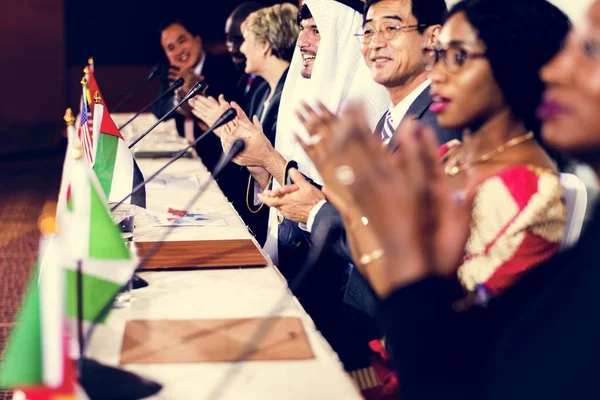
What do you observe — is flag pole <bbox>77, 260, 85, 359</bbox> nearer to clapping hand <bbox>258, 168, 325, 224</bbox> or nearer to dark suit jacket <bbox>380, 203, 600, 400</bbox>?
dark suit jacket <bbox>380, 203, 600, 400</bbox>

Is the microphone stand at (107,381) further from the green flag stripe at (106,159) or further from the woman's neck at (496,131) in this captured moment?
the green flag stripe at (106,159)

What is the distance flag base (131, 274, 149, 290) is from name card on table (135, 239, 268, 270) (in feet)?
0.31

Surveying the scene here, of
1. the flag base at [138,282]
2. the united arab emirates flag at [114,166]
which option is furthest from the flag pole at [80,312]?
the united arab emirates flag at [114,166]

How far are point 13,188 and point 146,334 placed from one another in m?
5.75

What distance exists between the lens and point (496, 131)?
151 cm

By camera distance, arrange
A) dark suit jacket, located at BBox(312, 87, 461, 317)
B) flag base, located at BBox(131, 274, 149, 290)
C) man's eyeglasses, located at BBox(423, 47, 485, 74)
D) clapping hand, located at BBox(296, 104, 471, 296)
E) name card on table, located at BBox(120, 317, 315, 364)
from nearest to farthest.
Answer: clapping hand, located at BBox(296, 104, 471, 296) → name card on table, located at BBox(120, 317, 315, 364) → man's eyeglasses, located at BBox(423, 47, 485, 74) → flag base, located at BBox(131, 274, 149, 290) → dark suit jacket, located at BBox(312, 87, 461, 317)

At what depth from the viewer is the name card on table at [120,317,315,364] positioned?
4.48 ft

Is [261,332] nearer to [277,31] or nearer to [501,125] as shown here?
[501,125]

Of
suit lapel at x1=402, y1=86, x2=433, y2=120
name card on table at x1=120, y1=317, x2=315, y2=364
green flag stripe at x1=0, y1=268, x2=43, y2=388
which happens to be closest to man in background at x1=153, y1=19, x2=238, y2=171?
suit lapel at x1=402, y1=86, x2=433, y2=120

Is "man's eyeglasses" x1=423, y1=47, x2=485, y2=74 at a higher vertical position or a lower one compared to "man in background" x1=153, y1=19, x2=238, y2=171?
higher

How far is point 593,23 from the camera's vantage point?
0.97 metres

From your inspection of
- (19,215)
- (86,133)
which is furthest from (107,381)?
(19,215)

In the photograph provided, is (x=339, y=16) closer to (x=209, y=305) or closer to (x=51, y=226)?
(x=209, y=305)

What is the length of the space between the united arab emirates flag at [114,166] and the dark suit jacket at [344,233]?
2.07 feet
